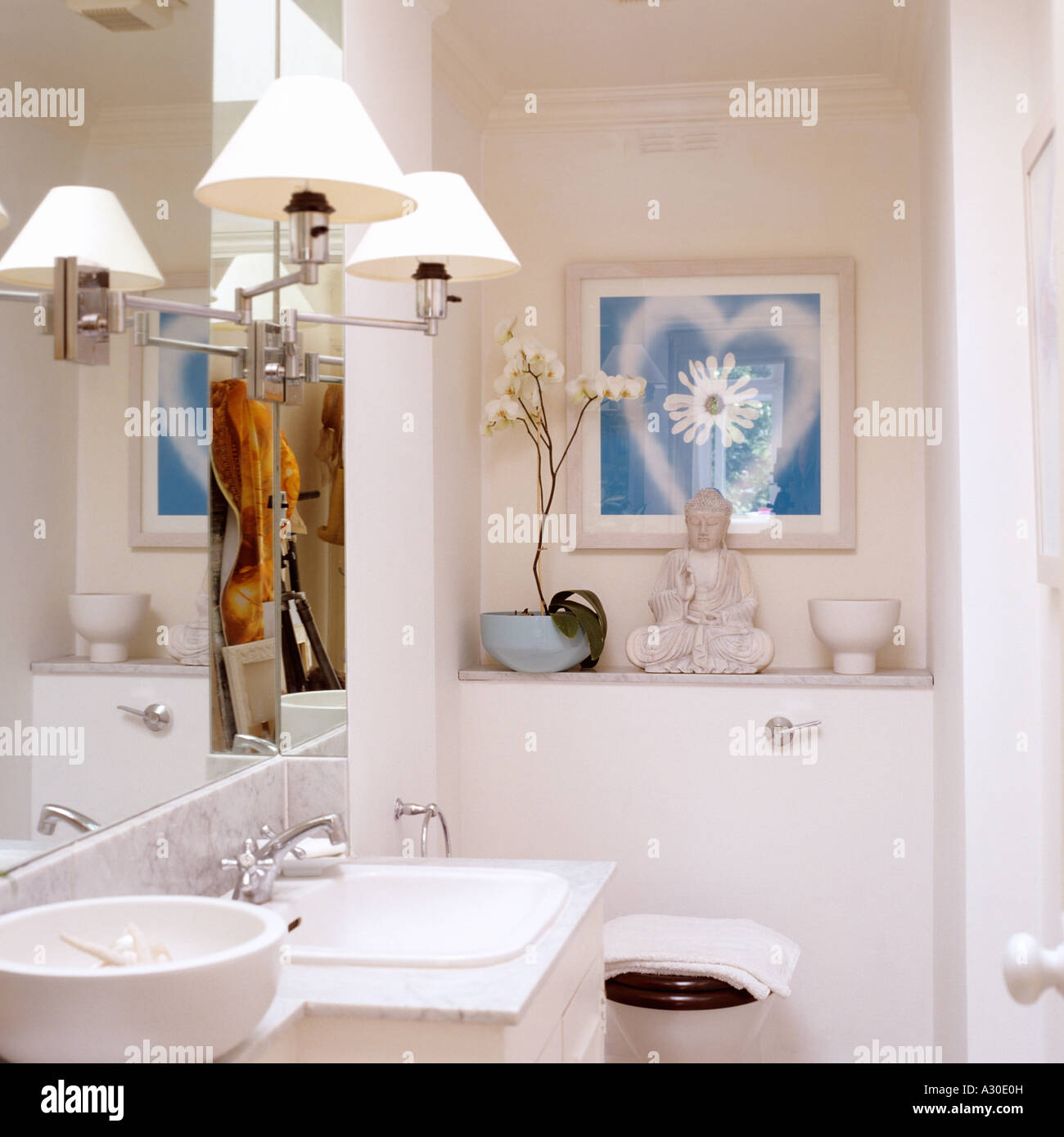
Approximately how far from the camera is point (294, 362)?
2014 millimetres

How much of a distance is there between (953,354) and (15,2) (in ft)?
5.81

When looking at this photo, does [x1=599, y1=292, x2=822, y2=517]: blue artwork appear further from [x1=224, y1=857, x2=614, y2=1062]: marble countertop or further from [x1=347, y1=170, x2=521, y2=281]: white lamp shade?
[x1=224, y1=857, x2=614, y2=1062]: marble countertop

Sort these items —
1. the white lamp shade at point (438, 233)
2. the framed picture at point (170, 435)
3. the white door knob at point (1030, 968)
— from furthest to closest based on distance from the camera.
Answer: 1. the white lamp shade at point (438, 233)
2. the framed picture at point (170, 435)
3. the white door knob at point (1030, 968)

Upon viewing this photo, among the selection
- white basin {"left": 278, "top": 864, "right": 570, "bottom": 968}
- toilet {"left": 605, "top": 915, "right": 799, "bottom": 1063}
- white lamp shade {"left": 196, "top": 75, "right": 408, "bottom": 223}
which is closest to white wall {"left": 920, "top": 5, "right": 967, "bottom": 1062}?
toilet {"left": 605, "top": 915, "right": 799, "bottom": 1063}

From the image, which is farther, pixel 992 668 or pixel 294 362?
pixel 992 668

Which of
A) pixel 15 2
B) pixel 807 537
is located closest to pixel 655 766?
pixel 807 537

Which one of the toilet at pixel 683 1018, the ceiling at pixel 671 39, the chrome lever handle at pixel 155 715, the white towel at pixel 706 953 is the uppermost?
the ceiling at pixel 671 39

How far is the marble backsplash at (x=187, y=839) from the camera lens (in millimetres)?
1430

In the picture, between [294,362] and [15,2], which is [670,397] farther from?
→ [15,2]

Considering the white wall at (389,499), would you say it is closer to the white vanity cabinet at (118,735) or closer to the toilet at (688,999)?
the white vanity cabinet at (118,735)

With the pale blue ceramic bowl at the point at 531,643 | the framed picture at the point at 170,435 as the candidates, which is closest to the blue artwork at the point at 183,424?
the framed picture at the point at 170,435

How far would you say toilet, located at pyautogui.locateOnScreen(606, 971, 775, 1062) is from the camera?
2533 millimetres

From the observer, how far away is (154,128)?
5.48 ft

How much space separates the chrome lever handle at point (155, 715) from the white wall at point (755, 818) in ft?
4.70
